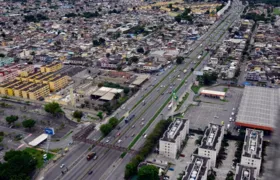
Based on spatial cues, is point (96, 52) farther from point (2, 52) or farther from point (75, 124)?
point (75, 124)

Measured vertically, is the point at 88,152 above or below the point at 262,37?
below

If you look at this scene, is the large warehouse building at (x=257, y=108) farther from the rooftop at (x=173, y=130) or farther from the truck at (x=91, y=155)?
the truck at (x=91, y=155)

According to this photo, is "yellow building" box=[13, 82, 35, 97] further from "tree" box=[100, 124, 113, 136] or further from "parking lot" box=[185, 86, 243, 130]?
"parking lot" box=[185, 86, 243, 130]

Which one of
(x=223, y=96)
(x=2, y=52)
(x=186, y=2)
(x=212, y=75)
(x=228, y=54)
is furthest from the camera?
(x=186, y=2)

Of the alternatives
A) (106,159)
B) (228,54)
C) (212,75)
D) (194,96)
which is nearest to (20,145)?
(106,159)

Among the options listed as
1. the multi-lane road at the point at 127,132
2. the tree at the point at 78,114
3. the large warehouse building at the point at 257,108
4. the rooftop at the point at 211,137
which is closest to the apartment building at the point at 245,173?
the rooftop at the point at 211,137

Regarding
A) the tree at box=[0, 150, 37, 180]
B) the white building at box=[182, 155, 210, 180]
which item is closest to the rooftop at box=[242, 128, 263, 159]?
the white building at box=[182, 155, 210, 180]

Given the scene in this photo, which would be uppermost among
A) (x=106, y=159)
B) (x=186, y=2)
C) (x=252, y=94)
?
(x=186, y=2)
